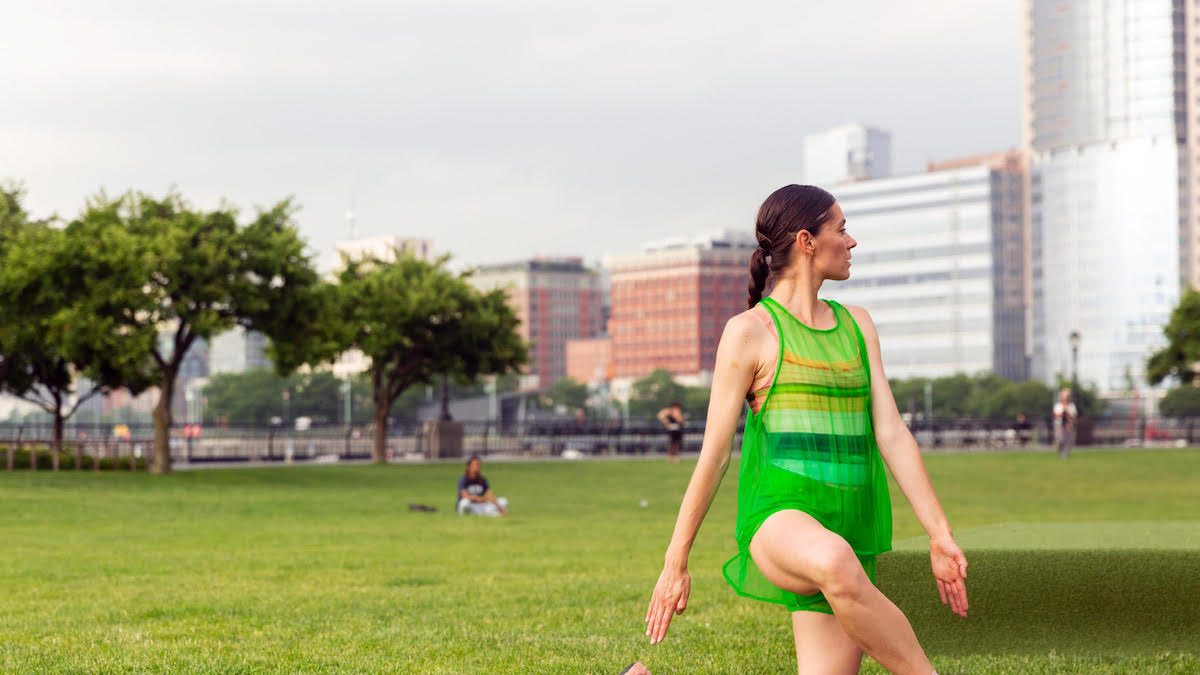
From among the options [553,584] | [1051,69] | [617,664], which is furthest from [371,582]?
[1051,69]

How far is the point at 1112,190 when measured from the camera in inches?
7362

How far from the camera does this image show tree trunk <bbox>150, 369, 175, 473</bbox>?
3909 centimetres

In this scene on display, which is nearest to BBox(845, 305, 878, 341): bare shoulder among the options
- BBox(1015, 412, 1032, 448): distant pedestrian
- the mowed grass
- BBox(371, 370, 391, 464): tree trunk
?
the mowed grass

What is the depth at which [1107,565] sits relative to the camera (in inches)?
359

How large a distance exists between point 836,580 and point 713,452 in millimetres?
612

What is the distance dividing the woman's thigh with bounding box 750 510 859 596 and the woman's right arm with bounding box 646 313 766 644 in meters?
0.23

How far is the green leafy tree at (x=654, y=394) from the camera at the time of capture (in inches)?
6535

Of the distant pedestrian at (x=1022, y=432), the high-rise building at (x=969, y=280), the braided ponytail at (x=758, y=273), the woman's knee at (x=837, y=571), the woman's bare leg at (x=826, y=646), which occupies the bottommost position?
the distant pedestrian at (x=1022, y=432)

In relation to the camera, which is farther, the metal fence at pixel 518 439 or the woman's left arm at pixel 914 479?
the metal fence at pixel 518 439

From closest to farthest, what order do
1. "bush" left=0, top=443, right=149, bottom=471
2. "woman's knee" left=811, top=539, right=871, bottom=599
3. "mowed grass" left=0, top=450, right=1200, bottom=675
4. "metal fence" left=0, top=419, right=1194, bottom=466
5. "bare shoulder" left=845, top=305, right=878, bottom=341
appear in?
1. "woman's knee" left=811, top=539, right=871, bottom=599
2. "bare shoulder" left=845, top=305, right=878, bottom=341
3. "mowed grass" left=0, top=450, right=1200, bottom=675
4. "bush" left=0, top=443, right=149, bottom=471
5. "metal fence" left=0, top=419, right=1194, bottom=466

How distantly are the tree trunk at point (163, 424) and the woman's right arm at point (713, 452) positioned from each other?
3495cm

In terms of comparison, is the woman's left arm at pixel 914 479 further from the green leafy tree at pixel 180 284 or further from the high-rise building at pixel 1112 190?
the high-rise building at pixel 1112 190

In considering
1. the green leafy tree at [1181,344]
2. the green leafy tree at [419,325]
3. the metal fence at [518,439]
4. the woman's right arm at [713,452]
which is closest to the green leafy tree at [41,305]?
the green leafy tree at [419,325]

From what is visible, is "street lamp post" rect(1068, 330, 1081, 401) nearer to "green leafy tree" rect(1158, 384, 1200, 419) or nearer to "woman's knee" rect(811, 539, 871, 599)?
"green leafy tree" rect(1158, 384, 1200, 419)
